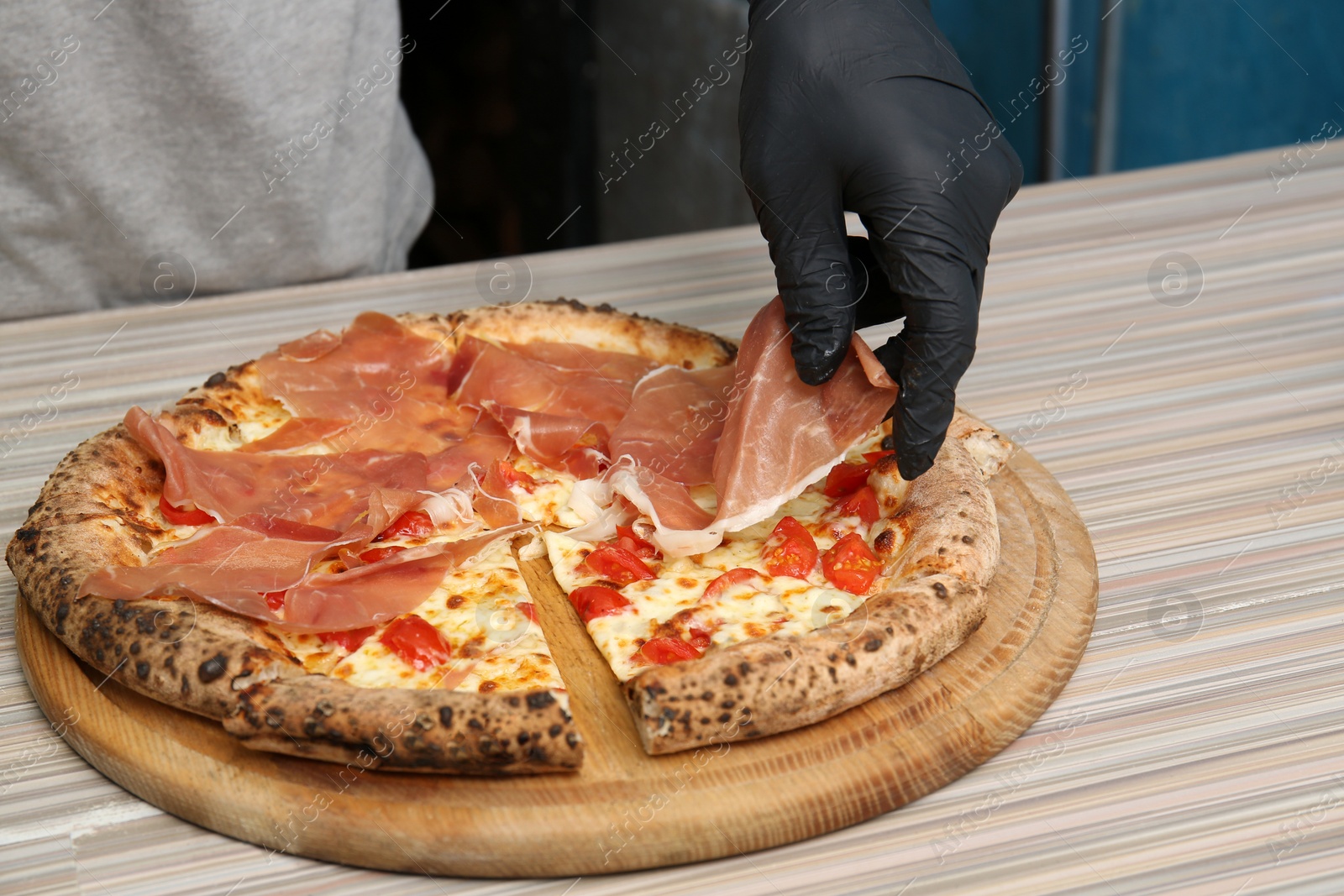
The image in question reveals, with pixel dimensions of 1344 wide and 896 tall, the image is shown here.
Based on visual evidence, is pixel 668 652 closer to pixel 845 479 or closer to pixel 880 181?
pixel 845 479

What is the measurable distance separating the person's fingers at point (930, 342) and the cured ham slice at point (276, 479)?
1.11 meters

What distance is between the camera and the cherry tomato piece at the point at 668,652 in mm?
2234

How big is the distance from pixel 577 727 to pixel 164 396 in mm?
1828

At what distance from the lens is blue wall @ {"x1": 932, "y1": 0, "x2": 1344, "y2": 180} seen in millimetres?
6016

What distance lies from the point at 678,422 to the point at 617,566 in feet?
1.69

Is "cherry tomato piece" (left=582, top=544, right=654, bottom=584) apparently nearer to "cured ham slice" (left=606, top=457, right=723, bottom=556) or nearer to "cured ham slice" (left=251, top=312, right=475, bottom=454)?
"cured ham slice" (left=606, top=457, right=723, bottom=556)

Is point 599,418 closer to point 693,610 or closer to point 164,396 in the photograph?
point 693,610

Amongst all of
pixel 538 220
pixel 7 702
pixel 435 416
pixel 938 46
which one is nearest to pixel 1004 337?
pixel 938 46

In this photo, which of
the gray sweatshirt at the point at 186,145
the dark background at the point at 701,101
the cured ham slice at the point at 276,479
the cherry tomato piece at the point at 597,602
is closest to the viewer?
the cherry tomato piece at the point at 597,602

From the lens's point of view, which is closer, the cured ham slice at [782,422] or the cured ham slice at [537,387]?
the cured ham slice at [782,422]

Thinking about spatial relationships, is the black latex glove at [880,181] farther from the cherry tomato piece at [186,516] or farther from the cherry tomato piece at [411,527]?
the cherry tomato piece at [186,516]

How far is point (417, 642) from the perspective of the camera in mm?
2248

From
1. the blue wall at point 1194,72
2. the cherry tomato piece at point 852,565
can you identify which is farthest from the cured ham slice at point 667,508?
the blue wall at point 1194,72

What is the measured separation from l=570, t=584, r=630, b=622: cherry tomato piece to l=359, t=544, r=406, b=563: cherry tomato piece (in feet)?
1.32
